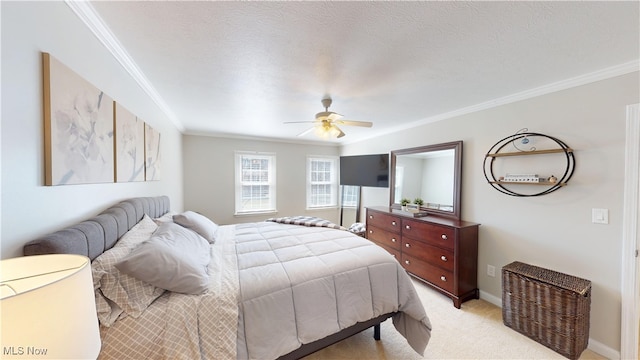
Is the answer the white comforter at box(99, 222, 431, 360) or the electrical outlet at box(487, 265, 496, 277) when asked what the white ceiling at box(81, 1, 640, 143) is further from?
the electrical outlet at box(487, 265, 496, 277)

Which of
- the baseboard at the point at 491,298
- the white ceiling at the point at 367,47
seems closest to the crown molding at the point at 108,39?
the white ceiling at the point at 367,47

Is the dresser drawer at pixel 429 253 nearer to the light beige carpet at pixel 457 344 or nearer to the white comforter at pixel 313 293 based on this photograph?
the light beige carpet at pixel 457 344

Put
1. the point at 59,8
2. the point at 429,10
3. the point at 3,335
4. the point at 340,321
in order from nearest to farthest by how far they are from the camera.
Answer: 1. the point at 3,335
2. the point at 59,8
3. the point at 429,10
4. the point at 340,321

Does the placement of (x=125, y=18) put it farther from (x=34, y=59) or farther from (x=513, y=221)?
(x=513, y=221)

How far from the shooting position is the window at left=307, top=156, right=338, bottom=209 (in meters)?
5.36

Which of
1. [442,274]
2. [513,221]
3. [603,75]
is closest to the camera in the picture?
[603,75]

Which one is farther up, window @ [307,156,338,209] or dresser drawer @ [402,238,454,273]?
window @ [307,156,338,209]

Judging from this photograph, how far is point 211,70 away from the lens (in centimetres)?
185

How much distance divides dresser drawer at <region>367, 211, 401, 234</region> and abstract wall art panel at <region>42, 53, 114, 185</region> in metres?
3.17

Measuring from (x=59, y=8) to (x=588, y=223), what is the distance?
3.91 metres

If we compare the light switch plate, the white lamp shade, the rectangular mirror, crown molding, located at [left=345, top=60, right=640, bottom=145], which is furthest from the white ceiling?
the white lamp shade

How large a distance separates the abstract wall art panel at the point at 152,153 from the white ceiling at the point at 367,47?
17.5 inches

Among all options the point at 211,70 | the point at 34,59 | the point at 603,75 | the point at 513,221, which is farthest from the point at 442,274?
the point at 34,59

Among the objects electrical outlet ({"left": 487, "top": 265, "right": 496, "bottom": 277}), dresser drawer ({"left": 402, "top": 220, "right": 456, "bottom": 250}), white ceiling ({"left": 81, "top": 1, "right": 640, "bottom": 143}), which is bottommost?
electrical outlet ({"left": 487, "top": 265, "right": 496, "bottom": 277})
